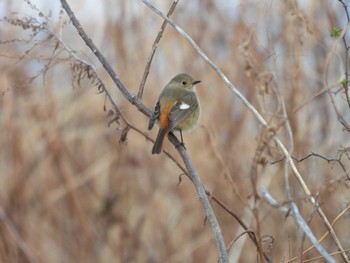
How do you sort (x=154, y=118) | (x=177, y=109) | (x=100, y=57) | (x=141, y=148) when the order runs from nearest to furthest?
(x=100, y=57)
(x=154, y=118)
(x=177, y=109)
(x=141, y=148)

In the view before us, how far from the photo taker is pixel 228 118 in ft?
18.1

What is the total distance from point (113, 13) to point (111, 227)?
1880 mm

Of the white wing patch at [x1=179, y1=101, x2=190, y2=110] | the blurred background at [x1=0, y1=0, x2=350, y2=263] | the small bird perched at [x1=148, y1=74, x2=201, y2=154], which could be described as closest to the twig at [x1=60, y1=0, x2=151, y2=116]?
the small bird perched at [x1=148, y1=74, x2=201, y2=154]

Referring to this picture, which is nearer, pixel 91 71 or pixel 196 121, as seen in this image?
pixel 91 71

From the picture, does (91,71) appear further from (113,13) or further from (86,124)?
(86,124)

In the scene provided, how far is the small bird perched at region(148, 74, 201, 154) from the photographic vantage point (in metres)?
3.40

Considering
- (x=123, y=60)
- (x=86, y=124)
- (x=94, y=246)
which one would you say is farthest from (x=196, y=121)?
(x=86, y=124)

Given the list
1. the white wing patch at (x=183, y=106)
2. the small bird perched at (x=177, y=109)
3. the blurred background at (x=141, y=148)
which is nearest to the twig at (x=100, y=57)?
the small bird perched at (x=177, y=109)

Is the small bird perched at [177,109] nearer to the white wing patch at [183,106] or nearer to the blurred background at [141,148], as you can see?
the white wing patch at [183,106]

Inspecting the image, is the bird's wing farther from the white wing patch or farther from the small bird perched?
the white wing patch

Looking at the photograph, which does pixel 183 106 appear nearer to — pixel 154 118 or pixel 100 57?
pixel 154 118

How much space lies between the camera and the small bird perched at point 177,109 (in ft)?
11.2

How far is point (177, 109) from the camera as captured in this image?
3.64 m

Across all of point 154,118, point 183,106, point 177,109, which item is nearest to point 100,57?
point 154,118
